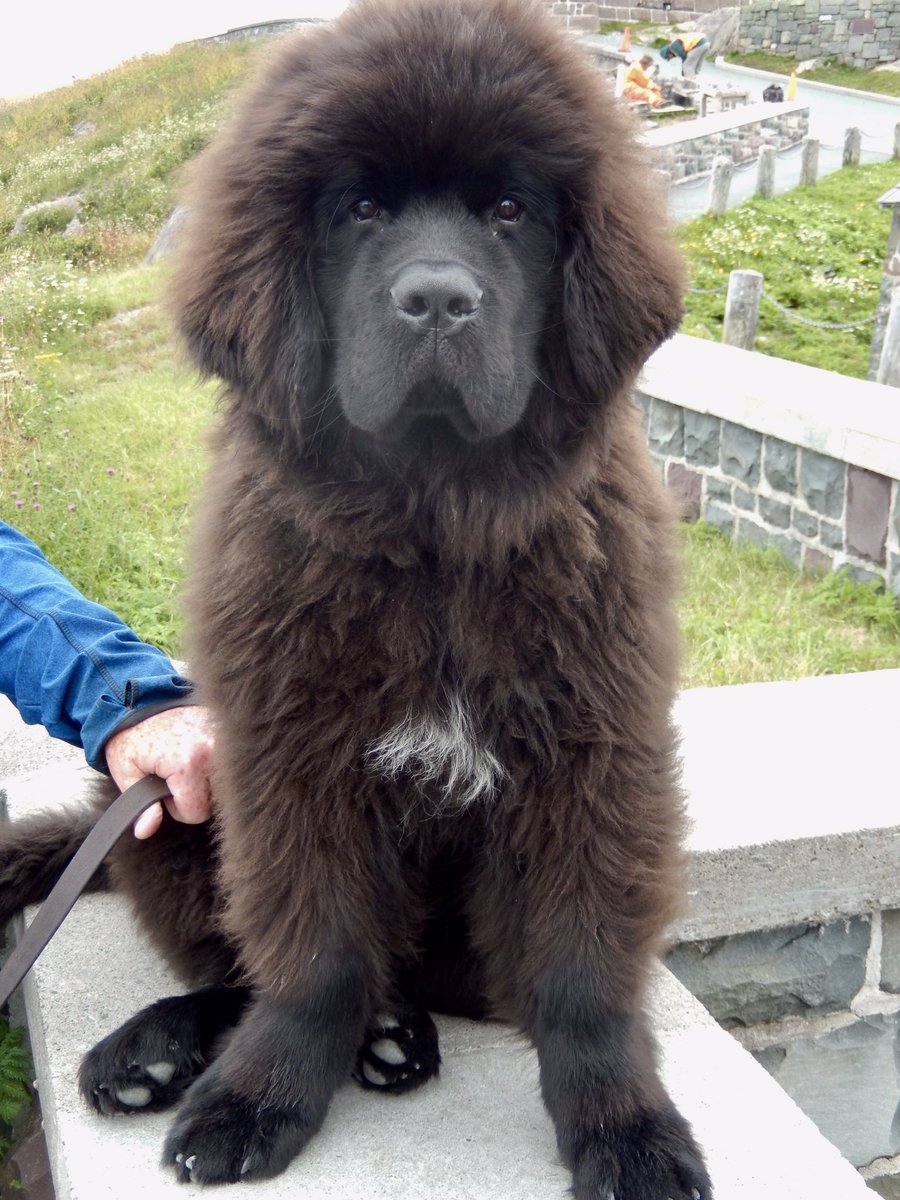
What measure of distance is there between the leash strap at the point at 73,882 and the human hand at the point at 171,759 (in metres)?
0.06

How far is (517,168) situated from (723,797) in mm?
1696

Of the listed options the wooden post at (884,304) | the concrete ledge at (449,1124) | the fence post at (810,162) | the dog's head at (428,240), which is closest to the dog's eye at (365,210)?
the dog's head at (428,240)

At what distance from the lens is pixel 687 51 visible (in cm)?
3180

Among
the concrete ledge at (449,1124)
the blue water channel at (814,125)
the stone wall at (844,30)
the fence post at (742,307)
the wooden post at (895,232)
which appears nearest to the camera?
the concrete ledge at (449,1124)

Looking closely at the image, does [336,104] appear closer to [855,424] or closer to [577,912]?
[577,912]

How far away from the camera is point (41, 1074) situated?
2.36 meters

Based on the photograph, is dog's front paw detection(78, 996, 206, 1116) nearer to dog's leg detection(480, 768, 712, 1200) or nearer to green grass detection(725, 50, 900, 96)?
dog's leg detection(480, 768, 712, 1200)

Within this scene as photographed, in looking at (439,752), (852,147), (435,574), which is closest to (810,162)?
(852,147)

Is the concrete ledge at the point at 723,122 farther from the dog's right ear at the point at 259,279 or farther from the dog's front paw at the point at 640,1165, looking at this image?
the dog's front paw at the point at 640,1165

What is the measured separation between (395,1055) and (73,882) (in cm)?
65

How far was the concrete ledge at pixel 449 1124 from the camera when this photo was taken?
1.95m

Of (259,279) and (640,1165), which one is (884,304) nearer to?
(259,279)

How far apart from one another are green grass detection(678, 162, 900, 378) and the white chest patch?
9.58 meters

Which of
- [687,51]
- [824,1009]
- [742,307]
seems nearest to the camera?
[824,1009]
